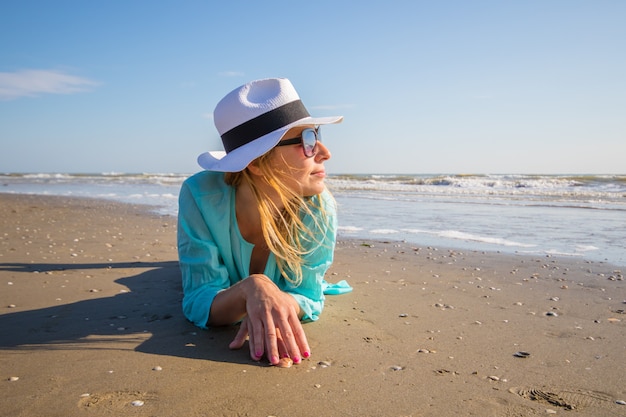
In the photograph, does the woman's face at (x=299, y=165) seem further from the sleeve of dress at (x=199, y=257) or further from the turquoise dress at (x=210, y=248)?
Answer: the sleeve of dress at (x=199, y=257)

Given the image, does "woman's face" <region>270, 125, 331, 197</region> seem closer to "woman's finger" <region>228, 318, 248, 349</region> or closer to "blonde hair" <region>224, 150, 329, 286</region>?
"blonde hair" <region>224, 150, 329, 286</region>

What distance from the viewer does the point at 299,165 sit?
300 centimetres

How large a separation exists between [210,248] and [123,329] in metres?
0.80

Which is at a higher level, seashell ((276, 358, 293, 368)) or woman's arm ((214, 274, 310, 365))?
woman's arm ((214, 274, 310, 365))

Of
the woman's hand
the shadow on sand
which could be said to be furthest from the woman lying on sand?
the shadow on sand

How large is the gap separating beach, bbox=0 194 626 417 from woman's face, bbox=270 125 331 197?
0.95 meters

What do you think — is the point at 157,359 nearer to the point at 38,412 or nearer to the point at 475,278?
the point at 38,412

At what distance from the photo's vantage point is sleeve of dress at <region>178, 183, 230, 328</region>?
10.1ft

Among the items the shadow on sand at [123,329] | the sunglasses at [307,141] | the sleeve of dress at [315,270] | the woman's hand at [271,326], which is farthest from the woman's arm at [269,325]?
the sunglasses at [307,141]

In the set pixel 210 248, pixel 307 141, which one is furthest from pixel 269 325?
pixel 307 141

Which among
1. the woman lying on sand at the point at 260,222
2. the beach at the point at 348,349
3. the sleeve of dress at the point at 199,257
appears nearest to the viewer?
the beach at the point at 348,349

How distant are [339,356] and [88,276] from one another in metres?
3.20

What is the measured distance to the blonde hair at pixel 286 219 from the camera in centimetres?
302

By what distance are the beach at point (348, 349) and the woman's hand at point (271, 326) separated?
79 millimetres
